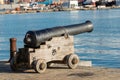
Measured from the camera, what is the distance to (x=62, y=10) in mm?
163125

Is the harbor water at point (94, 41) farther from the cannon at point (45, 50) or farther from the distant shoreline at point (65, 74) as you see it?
the distant shoreline at point (65, 74)

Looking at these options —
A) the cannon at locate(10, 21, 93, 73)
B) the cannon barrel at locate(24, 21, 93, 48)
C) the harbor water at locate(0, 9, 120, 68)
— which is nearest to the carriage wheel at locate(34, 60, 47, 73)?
the cannon at locate(10, 21, 93, 73)

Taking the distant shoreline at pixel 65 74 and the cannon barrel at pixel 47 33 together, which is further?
the cannon barrel at pixel 47 33

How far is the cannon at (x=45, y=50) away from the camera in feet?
36.2

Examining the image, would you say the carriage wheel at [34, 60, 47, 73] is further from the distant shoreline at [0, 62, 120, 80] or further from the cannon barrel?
the cannon barrel

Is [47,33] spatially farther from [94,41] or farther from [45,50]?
[94,41]

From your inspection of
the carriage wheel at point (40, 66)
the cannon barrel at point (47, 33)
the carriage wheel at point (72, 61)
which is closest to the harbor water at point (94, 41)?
the cannon barrel at point (47, 33)

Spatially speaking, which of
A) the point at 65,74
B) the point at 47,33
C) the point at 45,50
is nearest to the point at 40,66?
the point at 45,50

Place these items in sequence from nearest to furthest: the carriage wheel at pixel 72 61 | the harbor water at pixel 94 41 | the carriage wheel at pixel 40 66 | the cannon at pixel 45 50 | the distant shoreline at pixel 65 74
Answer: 1. the distant shoreline at pixel 65 74
2. the carriage wheel at pixel 40 66
3. the cannon at pixel 45 50
4. the carriage wheel at pixel 72 61
5. the harbor water at pixel 94 41

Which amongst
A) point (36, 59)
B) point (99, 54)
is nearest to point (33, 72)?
point (36, 59)

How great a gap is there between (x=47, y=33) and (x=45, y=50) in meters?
0.45

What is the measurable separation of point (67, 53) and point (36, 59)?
103cm

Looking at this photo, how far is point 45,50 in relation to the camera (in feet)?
36.8

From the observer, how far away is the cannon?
11.0 m
